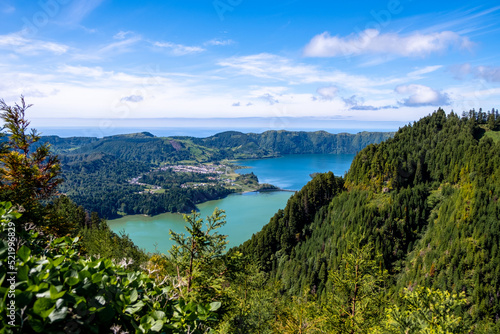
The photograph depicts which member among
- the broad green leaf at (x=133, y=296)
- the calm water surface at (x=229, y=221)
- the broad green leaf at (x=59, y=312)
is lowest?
the calm water surface at (x=229, y=221)

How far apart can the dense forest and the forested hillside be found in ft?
1.08

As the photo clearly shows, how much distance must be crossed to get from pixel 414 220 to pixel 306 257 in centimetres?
2956

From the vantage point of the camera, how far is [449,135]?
293 feet

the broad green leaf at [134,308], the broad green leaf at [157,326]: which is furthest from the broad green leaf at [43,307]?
the broad green leaf at [157,326]

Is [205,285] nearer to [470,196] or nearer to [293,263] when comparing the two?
[293,263]

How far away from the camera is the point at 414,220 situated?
240 ft

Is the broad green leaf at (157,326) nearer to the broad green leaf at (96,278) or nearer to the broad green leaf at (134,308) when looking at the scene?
the broad green leaf at (134,308)

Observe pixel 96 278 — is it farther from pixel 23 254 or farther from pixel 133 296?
pixel 23 254

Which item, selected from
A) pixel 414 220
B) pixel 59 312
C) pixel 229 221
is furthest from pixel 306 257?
pixel 59 312

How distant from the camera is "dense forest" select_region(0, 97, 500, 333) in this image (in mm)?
3324

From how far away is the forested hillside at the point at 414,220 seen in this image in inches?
2137

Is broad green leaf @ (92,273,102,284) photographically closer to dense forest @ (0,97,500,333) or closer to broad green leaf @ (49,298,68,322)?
dense forest @ (0,97,500,333)

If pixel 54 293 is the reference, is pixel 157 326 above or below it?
below

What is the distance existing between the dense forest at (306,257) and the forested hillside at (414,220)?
13.0 inches
